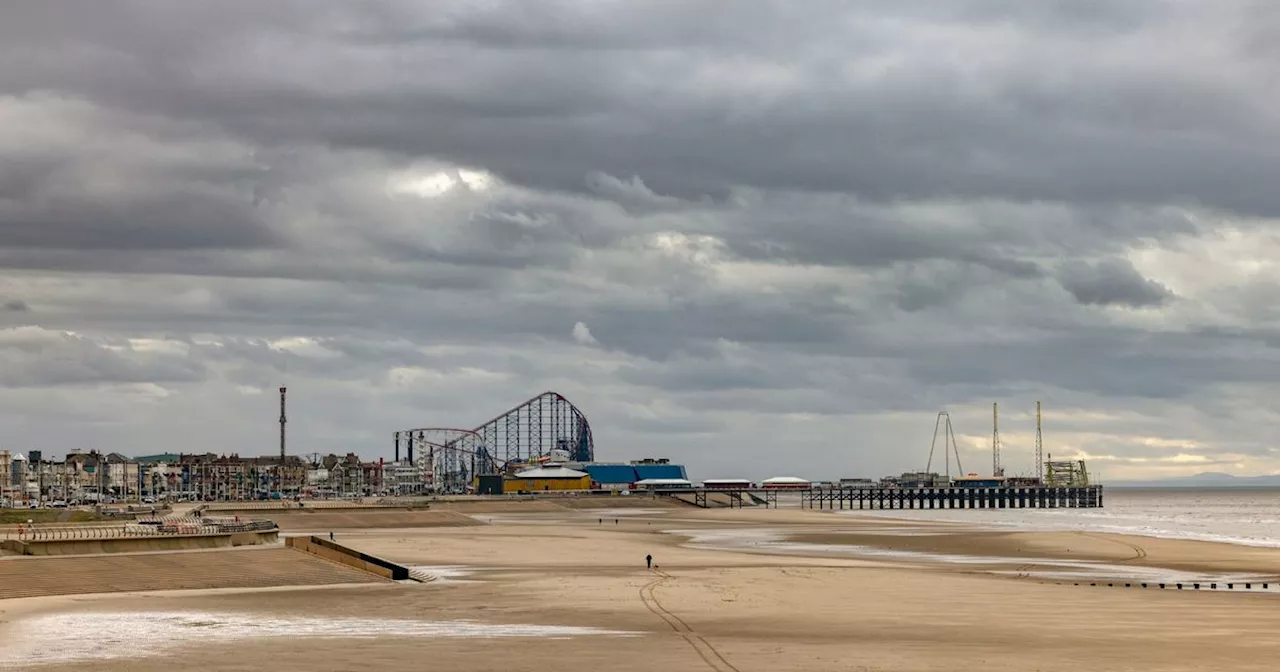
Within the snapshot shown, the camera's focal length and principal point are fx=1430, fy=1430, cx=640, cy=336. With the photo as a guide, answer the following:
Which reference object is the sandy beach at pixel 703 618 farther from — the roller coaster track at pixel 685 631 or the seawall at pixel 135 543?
the seawall at pixel 135 543

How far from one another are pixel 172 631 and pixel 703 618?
16.6m

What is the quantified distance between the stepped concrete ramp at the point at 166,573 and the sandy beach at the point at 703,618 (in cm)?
259

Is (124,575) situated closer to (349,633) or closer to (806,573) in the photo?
(349,633)

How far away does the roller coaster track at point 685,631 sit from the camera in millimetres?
35844

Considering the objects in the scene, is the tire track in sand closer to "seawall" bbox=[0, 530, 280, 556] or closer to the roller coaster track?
the roller coaster track

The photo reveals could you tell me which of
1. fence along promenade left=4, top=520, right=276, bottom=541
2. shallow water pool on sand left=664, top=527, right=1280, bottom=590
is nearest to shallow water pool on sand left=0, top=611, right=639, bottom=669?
fence along promenade left=4, top=520, right=276, bottom=541

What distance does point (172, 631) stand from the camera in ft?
140

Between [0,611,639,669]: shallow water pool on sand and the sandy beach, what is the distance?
0.15 m

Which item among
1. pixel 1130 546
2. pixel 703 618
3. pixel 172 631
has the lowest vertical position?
pixel 1130 546

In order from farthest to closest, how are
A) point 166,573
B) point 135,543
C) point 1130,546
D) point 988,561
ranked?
point 1130,546
point 988,561
point 135,543
point 166,573

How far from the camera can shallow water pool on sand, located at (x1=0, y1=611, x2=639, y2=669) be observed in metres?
38.1

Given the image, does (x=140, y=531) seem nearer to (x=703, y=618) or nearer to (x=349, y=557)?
(x=349, y=557)

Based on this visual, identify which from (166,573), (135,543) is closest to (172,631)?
(166,573)

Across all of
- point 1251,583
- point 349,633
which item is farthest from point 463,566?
point 1251,583
